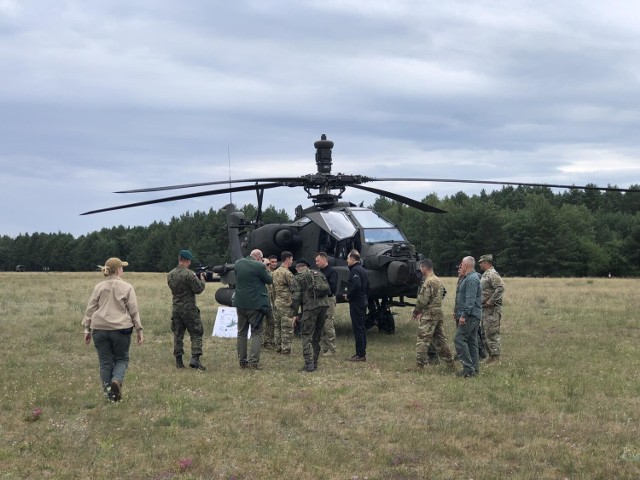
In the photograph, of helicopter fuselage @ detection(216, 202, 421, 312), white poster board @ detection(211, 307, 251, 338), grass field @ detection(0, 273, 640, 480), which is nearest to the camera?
grass field @ detection(0, 273, 640, 480)

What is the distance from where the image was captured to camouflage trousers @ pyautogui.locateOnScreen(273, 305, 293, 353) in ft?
40.4

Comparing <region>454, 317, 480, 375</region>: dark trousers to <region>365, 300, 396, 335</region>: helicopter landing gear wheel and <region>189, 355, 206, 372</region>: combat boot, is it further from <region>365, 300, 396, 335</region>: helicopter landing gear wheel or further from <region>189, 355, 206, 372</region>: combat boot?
<region>365, 300, 396, 335</region>: helicopter landing gear wheel

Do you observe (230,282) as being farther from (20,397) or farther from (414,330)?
(20,397)

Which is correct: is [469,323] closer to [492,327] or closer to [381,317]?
[492,327]

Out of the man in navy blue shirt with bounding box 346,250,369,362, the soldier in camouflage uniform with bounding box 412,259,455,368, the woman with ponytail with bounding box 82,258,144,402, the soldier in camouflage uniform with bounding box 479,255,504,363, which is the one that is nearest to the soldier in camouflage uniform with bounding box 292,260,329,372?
the man in navy blue shirt with bounding box 346,250,369,362

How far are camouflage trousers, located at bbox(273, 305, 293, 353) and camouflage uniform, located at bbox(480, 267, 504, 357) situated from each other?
10.9 feet

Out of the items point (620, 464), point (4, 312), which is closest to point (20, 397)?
point (620, 464)

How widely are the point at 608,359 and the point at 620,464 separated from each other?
5764 millimetres

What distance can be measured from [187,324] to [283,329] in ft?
7.27

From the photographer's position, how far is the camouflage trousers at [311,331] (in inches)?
414

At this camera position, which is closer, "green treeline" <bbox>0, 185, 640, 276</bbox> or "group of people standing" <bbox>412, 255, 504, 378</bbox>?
"group of people standing" <bbox>412, 255, 504, 378</bbox>

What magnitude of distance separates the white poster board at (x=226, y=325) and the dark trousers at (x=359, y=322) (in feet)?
11.1

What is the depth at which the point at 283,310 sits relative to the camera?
41.0ft

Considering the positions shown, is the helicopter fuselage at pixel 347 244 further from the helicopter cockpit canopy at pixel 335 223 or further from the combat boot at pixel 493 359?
the combat boot at pixel 493 359
